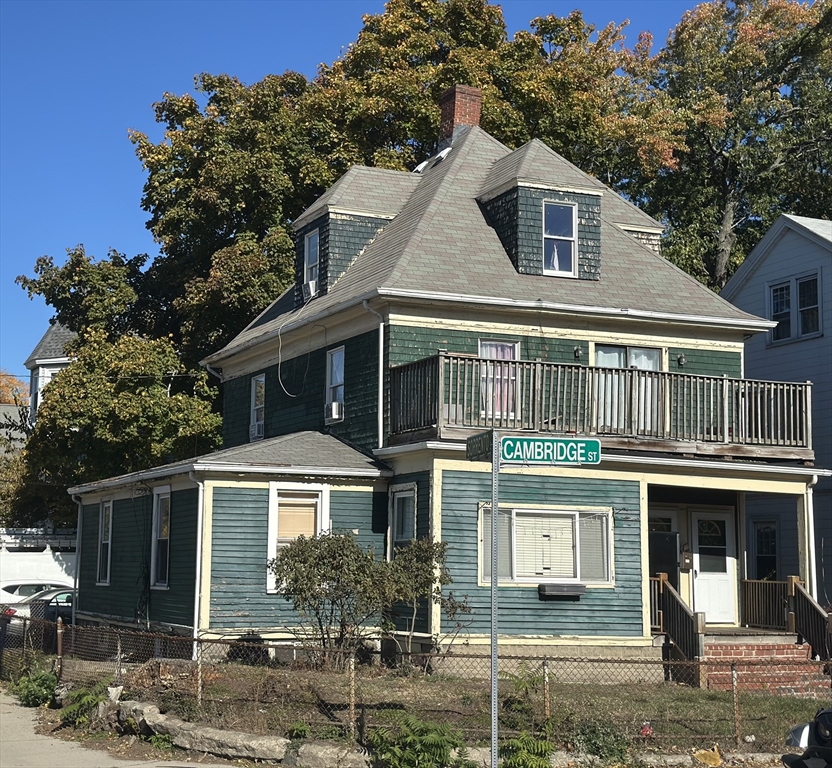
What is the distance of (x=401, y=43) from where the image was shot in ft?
116

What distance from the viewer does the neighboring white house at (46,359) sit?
53188mm

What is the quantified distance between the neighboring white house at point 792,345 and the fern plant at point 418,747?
16.2m

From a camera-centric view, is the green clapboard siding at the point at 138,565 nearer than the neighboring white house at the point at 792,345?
Yes

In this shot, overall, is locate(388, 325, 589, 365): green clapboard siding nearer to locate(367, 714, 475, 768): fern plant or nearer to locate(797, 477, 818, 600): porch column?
locate(797, 477, 818, 600): porch column

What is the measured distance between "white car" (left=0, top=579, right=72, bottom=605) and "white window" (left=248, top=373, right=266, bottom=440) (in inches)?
391

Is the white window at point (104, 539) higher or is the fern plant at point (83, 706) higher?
the white window at point (104, 539)

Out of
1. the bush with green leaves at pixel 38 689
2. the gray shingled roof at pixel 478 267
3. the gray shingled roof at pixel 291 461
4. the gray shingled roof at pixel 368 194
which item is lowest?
the bush with green leaves at pixel 38 689

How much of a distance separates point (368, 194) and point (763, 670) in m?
12.6

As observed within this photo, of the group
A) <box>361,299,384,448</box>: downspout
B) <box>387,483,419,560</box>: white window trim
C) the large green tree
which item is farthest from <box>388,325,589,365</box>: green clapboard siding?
the large green tree

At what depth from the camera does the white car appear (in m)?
33.2

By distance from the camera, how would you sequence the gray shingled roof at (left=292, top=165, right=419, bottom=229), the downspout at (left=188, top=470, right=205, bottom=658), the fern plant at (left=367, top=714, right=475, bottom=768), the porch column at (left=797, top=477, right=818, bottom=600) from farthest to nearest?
the gray shingled roof at (left=292, top=165, right=419, bottom=229) < the porch column at (left=797, top=477, right=818, bottom=600) < the downspout at (left=188, top=470, right=205, bottom=658) < the fern plant at (left=367, top=714, right=475, bottom=768)

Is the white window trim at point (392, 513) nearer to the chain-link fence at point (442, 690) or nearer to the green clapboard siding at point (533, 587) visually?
the green clapboard siding at point (533, 587)

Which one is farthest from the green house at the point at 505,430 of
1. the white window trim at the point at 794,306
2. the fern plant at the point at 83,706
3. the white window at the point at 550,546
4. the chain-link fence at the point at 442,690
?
the white window trim at the point at 794,306

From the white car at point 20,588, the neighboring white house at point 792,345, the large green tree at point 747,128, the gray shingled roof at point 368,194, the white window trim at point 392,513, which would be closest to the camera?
the white window trim at point 392,513
